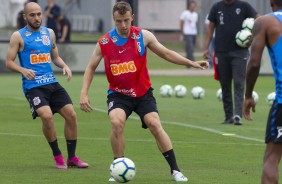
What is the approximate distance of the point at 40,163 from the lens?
1302cm

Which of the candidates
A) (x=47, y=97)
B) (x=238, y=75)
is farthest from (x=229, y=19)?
(x=47, y=97)

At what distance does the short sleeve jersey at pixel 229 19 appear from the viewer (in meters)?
18.0

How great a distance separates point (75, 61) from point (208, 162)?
65.8 feet

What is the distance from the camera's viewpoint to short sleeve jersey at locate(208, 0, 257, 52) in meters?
18.0

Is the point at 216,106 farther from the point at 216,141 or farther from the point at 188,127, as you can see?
the point at 216,141

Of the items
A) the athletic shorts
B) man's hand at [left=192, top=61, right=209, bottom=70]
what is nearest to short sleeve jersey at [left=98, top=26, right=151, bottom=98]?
man's hand at [left=192, top=61, right=209, bottom=70]

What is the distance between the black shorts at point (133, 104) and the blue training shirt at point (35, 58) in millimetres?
1473

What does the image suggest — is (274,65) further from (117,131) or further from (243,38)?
(243,38)

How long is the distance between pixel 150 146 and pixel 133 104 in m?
3.38

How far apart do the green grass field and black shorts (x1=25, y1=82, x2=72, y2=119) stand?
0.78 m

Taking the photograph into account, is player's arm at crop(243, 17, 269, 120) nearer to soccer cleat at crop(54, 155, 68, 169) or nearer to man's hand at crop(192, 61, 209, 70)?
man's hand at crop(192, 61, 209, 70)

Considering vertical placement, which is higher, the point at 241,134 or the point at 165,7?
the point at 241,134

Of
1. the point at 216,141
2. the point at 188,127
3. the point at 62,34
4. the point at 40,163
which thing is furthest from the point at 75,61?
the point at 40,163

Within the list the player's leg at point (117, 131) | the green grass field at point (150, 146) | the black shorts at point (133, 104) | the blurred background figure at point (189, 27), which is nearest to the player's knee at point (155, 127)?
the black shorts at point (133, 104)
